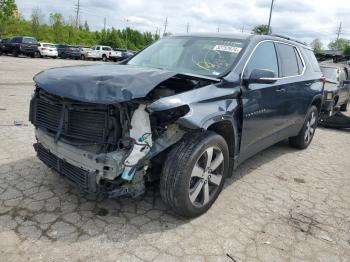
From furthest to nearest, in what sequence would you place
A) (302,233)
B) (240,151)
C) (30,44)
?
(30,44) < (240,151) < (302,233)

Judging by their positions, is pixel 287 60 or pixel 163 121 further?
pixel 287 60

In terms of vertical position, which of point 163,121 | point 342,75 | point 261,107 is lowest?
point 163,121

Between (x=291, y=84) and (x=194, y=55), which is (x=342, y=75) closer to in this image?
(x=291, y=84)

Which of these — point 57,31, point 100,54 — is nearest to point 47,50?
point 100,54

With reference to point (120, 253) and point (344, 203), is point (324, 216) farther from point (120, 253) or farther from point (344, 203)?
point (120, 253)

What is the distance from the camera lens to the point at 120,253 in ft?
9.62

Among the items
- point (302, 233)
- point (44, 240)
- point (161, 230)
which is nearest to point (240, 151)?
point (302, 233)

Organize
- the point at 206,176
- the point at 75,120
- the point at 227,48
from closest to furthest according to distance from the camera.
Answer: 1. the point at 75,120
2. the point at 206,176
3. the point at 227,48

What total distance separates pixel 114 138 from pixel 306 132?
446 centimetres

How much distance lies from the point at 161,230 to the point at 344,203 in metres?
2.39

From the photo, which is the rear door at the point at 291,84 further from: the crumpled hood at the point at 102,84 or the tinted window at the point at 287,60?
the crumpled hood at the point at 102,84

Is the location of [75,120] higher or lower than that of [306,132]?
higher

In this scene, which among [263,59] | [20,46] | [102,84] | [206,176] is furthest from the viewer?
[20,46]

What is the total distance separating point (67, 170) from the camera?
344 cm
